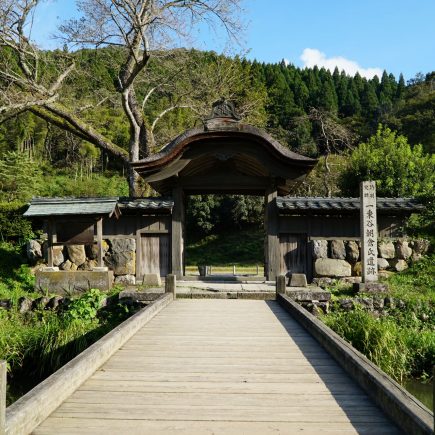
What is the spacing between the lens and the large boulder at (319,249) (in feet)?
42.2

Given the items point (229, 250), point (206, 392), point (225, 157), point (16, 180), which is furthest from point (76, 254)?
point (229, 250)

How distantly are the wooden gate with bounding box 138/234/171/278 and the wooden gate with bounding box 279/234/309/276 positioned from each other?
3.30m

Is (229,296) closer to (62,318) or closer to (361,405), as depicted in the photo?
(62,318)

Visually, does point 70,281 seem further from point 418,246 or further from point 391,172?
point 391,172

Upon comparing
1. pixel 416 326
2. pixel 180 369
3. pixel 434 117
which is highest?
pixel 434 117

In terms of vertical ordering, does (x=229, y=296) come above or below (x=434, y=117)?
below

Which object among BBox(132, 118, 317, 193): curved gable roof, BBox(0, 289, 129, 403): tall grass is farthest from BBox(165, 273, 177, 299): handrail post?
BBox(132, 118, 317, 193): curved gable roof

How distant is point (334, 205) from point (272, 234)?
6.25 feet

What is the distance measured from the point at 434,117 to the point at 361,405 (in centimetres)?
4308

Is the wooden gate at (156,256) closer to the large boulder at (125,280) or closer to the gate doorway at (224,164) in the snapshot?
the gate doorway at (224,164)

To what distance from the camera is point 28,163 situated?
28078 millimetres

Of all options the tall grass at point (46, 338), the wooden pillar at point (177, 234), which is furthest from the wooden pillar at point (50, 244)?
the wooden pillar at point (177, 234)

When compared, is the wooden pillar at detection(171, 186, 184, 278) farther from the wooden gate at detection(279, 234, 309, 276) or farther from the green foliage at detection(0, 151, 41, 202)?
the green foliage at detection(0, 151, 41, 202)

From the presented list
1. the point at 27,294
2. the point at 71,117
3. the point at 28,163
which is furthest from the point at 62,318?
the point at 28,163
